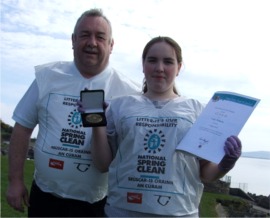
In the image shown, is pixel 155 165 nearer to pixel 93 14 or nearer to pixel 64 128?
pixel 64 128

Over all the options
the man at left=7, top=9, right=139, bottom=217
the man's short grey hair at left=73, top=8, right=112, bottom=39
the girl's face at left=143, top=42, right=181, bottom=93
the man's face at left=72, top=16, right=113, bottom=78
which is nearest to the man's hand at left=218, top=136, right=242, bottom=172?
the girl's face at left=143, top=42, right=181, bottom=93

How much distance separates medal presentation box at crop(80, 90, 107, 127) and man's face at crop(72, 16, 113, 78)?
0.48m

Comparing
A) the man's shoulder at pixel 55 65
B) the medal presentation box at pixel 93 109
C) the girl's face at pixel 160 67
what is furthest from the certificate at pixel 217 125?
the man's shoulder at pixel 55 65

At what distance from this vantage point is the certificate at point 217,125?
273 centimetres

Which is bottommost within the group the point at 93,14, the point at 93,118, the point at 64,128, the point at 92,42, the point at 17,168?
the point at 17,168

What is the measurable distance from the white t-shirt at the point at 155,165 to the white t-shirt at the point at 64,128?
36 cm

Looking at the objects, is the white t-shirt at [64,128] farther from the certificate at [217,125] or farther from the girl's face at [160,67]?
the certificate at [217,125]

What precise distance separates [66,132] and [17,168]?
524 mm

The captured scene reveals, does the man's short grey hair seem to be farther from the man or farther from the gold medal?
the gold medal

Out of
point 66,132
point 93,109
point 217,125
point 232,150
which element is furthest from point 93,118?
point 232,150

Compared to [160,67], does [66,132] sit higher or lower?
lower

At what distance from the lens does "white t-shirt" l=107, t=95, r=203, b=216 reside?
2771mm

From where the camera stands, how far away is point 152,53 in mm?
3023

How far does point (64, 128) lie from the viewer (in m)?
3.26
